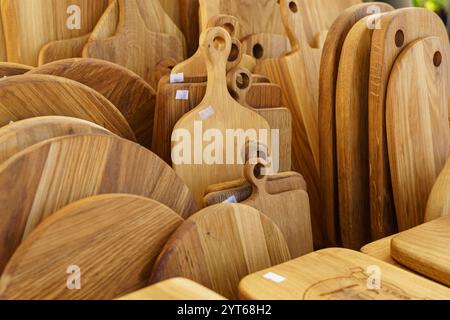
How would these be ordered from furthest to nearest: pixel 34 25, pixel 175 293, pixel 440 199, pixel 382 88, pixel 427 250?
pixel 34 25
pixel 382 88
pixel 440 199
pixel 427 250
pixel 175 293

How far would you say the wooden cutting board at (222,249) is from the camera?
648 millimetres

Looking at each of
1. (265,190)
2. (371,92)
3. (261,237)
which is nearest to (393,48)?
(371,92)

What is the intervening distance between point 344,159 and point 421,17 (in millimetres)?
324

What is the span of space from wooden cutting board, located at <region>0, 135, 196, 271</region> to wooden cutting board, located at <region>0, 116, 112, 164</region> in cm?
4

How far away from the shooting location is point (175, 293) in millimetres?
525

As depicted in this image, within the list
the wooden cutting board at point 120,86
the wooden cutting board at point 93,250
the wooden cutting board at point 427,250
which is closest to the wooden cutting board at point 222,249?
the wooden cutting board at point 93,250

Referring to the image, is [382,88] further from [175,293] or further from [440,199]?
[175,293]

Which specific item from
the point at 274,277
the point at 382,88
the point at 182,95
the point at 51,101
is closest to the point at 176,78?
the point at 182,95

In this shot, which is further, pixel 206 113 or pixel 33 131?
pixel 206 113

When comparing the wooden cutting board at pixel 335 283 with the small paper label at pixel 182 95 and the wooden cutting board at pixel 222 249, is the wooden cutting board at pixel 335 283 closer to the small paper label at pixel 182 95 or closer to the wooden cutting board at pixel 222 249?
the wooden cutting board at pixel 222 249

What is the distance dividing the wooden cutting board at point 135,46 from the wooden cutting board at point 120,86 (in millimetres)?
155

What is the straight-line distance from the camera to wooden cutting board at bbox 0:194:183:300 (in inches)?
21.3

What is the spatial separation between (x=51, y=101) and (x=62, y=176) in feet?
0.86
